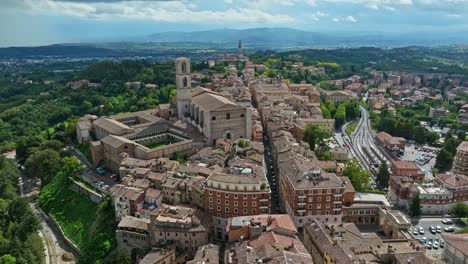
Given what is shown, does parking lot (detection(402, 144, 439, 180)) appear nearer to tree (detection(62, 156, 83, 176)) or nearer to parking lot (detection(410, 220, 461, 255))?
parking lot (detection(410, 220, 461, 255))

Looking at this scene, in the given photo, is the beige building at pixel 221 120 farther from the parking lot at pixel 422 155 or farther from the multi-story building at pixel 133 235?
the parking lot at pixel 422 155

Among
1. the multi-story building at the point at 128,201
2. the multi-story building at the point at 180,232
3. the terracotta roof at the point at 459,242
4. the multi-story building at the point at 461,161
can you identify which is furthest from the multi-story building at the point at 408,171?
the multi-story building at the point at 128,201

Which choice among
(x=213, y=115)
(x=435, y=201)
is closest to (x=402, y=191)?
(x=435, y=201)

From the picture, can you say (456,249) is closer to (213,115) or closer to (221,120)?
(221,120)

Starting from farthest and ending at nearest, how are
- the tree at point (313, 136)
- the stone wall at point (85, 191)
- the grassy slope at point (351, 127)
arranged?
the grassy slope at point (351, 127) < the tree at point (313, 136) < the stone wall at point (85, 191)

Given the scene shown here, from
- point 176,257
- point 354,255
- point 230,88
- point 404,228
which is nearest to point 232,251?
point 176,257

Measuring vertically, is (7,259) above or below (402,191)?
below
